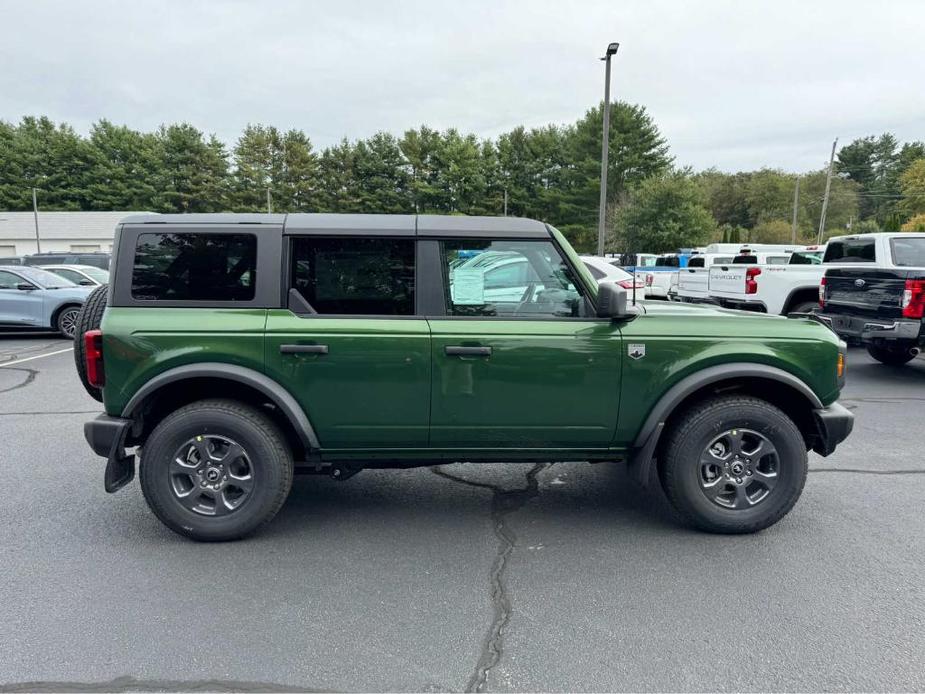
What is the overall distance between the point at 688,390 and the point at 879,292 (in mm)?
6396

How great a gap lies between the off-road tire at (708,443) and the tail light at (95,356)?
326 cm

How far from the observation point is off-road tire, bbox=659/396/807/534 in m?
3.73

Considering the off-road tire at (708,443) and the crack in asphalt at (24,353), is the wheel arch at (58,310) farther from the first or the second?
the off-road tire at (708,443)

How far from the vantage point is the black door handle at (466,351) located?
361 cm

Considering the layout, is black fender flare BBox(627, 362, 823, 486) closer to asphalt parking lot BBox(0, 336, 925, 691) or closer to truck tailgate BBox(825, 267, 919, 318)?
asphalt parking lot BBox(0, 336, 925, 691)

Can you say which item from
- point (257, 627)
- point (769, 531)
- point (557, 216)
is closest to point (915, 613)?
point (769, 531)

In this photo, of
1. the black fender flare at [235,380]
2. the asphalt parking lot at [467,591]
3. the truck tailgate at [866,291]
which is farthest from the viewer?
the truck tailgate at [866,291]

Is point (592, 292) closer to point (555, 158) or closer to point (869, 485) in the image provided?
point (869, 485)

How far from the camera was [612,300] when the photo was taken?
11.8 ft

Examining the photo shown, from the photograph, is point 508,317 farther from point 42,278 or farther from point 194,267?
point 42,278

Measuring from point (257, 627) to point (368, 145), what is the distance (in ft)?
208

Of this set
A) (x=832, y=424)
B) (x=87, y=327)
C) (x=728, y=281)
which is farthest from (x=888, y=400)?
(x=87, y=327)

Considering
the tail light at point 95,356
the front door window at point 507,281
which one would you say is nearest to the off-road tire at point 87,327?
the tail light at point 95,356

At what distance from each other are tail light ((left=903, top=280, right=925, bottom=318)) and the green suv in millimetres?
5362
